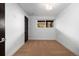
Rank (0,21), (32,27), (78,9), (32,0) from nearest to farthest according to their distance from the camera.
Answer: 1. (32,0)
2. (0,21)
3. (78,9)
4. (32,27)

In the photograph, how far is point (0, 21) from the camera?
8.01 ft

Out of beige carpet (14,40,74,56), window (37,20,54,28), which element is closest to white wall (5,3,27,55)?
beige carpet (14,40,74,56)

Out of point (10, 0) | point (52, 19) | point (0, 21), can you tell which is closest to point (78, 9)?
point (0, 21)

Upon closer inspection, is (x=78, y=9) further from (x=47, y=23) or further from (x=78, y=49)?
(x=47, y=23)

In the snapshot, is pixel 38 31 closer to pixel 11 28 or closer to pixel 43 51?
pixel 43 51

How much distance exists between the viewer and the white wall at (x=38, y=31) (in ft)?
30.4

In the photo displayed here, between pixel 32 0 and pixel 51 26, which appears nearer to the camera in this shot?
pixel 32 0

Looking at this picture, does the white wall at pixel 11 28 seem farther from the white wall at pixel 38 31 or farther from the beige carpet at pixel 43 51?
the white wall at pixel 38 31

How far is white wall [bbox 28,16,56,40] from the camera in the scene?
9.26m

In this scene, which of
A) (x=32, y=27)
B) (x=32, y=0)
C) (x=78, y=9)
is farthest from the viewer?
(x=32, y=27)

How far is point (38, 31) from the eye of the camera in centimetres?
932

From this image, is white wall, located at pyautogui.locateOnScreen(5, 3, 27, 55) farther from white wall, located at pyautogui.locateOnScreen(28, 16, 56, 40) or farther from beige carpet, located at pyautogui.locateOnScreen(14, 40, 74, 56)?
white wall, located at pyautogui.locateOnScreen(28, 16, 56, 40)

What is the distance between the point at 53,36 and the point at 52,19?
5.12 feet

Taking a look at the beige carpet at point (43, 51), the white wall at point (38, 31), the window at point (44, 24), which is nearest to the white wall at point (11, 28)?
the beige carpet at point (43, 51)
